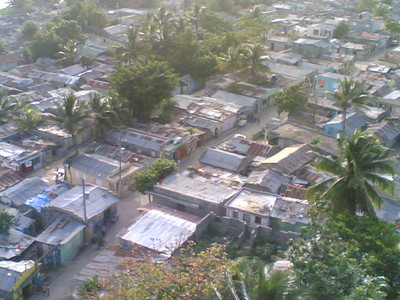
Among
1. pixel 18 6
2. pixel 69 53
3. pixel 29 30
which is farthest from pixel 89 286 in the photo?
pixel 18 6

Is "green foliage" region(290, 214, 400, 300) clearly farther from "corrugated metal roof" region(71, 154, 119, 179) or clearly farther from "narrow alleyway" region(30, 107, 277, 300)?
"corrugated metal roof" region(71, 154, 119, 179)

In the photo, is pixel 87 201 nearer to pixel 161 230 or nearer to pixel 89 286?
pixel 161 230

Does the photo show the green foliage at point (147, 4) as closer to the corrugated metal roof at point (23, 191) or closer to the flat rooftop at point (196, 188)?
the corrugated metal roof at point (23, 191)

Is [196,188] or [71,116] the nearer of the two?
[196,188]

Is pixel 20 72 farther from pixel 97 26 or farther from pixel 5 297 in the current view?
pixel 5 297

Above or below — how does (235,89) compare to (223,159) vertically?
above

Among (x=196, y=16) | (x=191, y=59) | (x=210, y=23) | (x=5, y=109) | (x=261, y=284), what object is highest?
(x=261, y=284)
